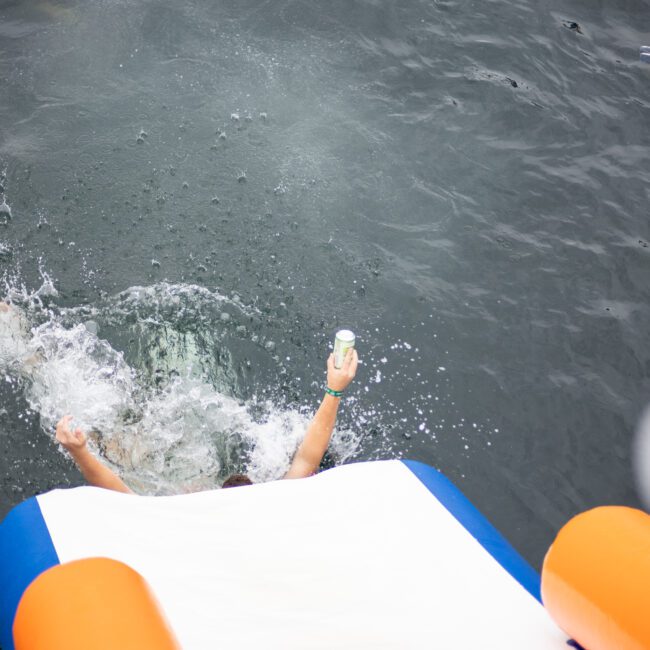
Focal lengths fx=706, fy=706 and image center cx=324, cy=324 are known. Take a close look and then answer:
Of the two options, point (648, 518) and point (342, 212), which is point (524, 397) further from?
point (648, 518)

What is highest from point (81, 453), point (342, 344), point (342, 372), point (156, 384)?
point (342, 344)

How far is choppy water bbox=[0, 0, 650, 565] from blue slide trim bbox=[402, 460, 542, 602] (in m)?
1.25

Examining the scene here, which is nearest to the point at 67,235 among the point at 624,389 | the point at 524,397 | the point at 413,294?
the point at 413,294

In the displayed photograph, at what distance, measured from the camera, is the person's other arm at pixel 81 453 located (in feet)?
11.9

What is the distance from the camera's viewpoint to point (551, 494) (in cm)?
493

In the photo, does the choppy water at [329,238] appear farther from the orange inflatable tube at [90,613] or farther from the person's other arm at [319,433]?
the orange inflatable tube at [90,613]

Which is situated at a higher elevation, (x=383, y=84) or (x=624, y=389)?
(x=383, y=84)

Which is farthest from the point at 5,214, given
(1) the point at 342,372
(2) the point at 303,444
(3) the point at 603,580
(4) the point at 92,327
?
(3) the point at 603,580

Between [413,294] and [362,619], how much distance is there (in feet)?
11.3

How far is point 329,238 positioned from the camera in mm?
6086

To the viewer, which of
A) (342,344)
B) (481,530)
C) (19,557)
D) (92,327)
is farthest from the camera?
(92,327)

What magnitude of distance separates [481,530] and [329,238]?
128 inches

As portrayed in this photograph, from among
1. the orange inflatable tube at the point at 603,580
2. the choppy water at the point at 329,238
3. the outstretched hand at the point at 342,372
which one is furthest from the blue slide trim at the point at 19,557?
the orange inflatable tube at the point at 603,580

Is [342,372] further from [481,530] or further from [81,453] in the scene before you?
[81,453]
